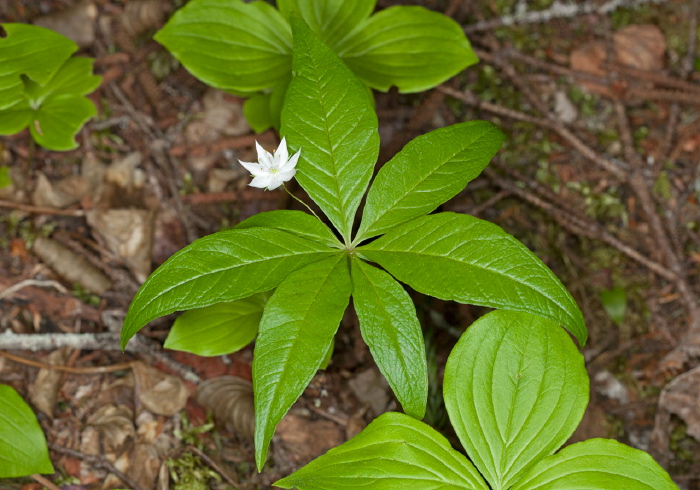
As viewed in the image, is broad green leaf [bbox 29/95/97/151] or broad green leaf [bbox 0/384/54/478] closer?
broad green leaf [bbox 0/384/54/478]

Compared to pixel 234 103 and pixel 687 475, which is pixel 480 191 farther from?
pixel 687 475

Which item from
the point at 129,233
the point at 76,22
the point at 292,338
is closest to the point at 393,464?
the point at 292,338

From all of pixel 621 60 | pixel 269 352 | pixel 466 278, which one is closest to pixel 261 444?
pixel 269 352

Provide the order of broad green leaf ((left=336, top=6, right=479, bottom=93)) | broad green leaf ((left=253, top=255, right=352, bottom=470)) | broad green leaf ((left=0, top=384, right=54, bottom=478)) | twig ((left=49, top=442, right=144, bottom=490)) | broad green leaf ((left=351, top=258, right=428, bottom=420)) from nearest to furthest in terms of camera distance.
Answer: broad green leaf ((left=253, top=255, right=352, bottom=470)) < broad green leaf ((left=351, top=258, right=428, bottom=420)) < broad green leaf ((left=0, top=384, right=54, bottom=478)) < twig ((left=49, top=442, right=144, bottom=490)) < broad green leaf ((left=336, top=6, right=479, bottom=93))

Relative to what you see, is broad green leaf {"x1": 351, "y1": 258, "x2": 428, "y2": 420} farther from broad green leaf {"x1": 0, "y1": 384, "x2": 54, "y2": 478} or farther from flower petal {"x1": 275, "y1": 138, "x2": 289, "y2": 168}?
broad green leaf {"x1": 0, "y1": 384, "x2": 54, "y2": 478}

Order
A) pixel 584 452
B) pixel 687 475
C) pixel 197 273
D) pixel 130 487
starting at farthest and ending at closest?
pixel 687 475 → pixel 130 487 → pixel 584 452 → pixel 197 273

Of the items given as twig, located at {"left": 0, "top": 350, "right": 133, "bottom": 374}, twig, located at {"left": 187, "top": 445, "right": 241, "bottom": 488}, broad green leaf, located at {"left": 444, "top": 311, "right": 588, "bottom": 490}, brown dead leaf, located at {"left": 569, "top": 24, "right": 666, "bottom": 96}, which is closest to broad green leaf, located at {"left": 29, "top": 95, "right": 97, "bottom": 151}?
twig, located at {"left": 0, "top": 350, "right": 133, "bottom": 374}
